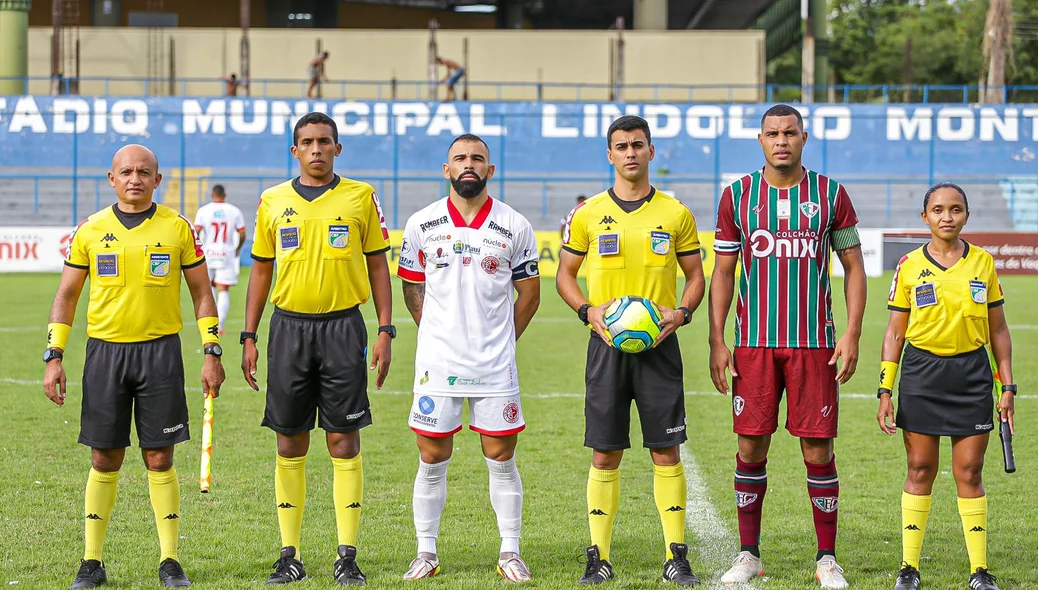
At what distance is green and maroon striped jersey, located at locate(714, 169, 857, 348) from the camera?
17.4 ft

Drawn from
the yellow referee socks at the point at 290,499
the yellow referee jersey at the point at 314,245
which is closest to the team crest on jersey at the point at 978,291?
the yellow referee jersey at the point at 314,245

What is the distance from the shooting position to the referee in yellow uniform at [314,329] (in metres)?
5.43

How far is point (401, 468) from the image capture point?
7.81 m

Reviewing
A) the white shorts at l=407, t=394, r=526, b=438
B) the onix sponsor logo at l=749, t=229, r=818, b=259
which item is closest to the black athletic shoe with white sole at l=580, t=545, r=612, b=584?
the white shorts at l=407, t=394, r=526, b=438

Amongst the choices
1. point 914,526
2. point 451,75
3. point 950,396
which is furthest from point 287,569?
point 451,75

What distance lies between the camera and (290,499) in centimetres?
548

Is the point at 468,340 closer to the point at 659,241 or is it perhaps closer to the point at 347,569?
the point at 659,241

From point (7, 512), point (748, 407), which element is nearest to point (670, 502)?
point (748, 407)

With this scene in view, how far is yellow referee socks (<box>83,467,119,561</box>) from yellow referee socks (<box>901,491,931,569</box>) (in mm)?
3516

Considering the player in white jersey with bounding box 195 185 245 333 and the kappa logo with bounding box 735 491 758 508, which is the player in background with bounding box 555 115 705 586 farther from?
the player in white jersey with bounding box 195 185 245 333

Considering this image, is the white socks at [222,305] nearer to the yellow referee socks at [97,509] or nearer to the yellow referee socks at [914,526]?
the yellow referee socks at [97,509]

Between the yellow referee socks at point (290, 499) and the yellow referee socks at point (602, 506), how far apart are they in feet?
4.39

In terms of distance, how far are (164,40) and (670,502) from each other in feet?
121

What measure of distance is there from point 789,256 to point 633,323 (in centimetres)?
78
